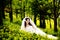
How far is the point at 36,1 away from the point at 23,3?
3.14 ft

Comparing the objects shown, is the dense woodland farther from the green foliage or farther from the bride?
the bride

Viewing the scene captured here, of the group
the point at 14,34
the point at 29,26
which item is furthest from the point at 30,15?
the point at 14,34

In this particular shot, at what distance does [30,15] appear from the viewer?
12.8m

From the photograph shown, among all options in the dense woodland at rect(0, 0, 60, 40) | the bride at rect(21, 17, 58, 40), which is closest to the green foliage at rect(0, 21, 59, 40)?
the dense woodland at rect(0, 0, 60, 40)

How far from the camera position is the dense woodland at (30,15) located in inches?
489

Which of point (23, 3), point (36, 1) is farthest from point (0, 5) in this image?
point (36, 1)

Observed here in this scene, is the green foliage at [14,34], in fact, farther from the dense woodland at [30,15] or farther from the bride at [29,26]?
the bride at [29,26]

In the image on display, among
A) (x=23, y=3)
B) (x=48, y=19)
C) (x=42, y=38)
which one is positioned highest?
(x=23, y=3)

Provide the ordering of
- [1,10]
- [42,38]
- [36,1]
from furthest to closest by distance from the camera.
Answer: [1,10] < [36,1] < [42,38]

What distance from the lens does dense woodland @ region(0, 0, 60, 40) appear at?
1243 cm

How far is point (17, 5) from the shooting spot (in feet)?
45.5

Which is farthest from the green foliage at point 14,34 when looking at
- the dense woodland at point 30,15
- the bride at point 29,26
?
Result: the bride at point 29,26

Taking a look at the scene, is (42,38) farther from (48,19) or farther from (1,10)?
(1,10)

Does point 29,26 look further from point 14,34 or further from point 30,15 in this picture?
point 14,34
